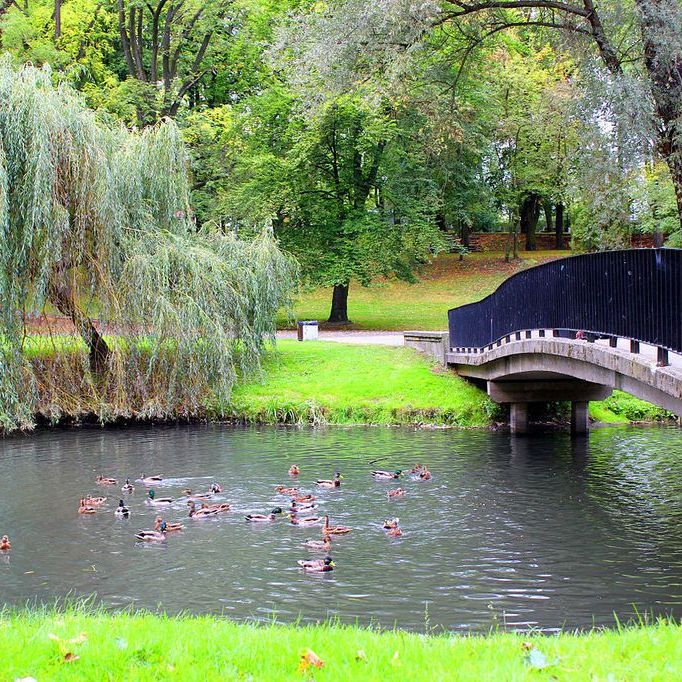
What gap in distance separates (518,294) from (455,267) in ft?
119

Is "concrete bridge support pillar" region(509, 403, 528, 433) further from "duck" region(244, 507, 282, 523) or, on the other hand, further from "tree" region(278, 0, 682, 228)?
"duck" region(244, 507, 282, 523)

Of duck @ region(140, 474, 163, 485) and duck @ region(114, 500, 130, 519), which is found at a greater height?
duck @ region(140, 474, 163, 485)

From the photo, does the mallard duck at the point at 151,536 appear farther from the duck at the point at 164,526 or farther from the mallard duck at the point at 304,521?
the mallard duck at the point at 304,521

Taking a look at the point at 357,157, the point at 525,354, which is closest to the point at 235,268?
the point at 525,354

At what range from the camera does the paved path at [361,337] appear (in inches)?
1286

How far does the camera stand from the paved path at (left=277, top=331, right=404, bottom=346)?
3266 centimetres

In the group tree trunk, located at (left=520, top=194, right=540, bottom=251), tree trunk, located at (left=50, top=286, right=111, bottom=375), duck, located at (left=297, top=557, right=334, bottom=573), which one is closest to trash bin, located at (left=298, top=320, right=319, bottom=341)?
tree trunk, located at (left=50, top=286, right=111, bottom=375)

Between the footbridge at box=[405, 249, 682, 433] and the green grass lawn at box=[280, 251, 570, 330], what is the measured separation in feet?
55.9

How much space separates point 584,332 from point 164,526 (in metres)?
7.42

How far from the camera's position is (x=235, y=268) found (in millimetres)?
26094

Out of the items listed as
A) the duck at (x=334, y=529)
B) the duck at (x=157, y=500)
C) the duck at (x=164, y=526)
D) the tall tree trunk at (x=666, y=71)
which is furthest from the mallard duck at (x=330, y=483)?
the tall tree trunk at (x=666, y=71)

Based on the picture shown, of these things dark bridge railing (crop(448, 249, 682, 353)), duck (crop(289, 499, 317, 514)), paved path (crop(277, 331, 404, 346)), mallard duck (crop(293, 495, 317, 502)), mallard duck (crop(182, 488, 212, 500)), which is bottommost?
mallard duck (crop(182, 488, 212, 500))

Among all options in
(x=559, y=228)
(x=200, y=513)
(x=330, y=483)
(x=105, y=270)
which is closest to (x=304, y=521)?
(x=200, y=513)

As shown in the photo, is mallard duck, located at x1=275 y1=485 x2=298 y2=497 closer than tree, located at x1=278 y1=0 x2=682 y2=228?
Yes
